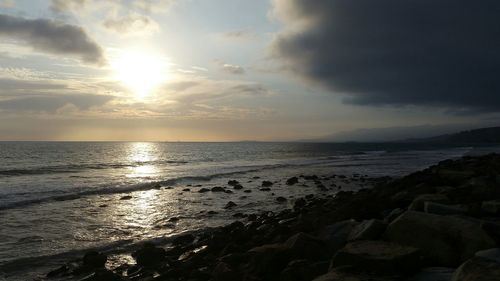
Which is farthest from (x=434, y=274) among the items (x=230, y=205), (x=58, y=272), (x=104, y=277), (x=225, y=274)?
(x=230, y=205)

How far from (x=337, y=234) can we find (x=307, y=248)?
117 cm

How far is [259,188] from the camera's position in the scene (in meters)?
29.9

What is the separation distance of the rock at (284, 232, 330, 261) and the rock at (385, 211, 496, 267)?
1334mm

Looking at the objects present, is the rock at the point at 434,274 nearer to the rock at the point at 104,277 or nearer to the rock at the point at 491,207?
the rock at the point at 491,207

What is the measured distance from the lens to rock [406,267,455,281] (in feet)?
17.8

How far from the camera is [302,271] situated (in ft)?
21.9

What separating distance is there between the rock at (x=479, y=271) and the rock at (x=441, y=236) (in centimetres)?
166

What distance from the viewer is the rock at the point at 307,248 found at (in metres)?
7.57

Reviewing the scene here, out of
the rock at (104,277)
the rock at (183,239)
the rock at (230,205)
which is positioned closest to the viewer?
the rock at (104,277)

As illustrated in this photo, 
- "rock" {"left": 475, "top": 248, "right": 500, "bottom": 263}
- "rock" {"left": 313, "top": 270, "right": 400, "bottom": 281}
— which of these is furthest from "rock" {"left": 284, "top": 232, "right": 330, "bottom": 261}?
"rock" {"left": 475, "top": 248, "right": 500, "bottom": 263}

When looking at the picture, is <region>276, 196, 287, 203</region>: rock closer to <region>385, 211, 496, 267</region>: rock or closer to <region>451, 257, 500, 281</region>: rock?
<region>385, 211, 496, 267</region>: rock

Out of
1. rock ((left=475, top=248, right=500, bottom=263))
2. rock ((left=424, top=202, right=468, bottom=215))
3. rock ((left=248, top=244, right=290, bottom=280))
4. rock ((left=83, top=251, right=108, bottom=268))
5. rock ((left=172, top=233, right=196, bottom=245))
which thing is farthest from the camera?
rock ((left=172, top=233, right=196, bottom=245))

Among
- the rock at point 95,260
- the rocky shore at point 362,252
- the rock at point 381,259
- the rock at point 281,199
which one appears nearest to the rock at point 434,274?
the rocky shore at point 362,252

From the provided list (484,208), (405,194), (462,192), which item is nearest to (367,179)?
(405,194)
